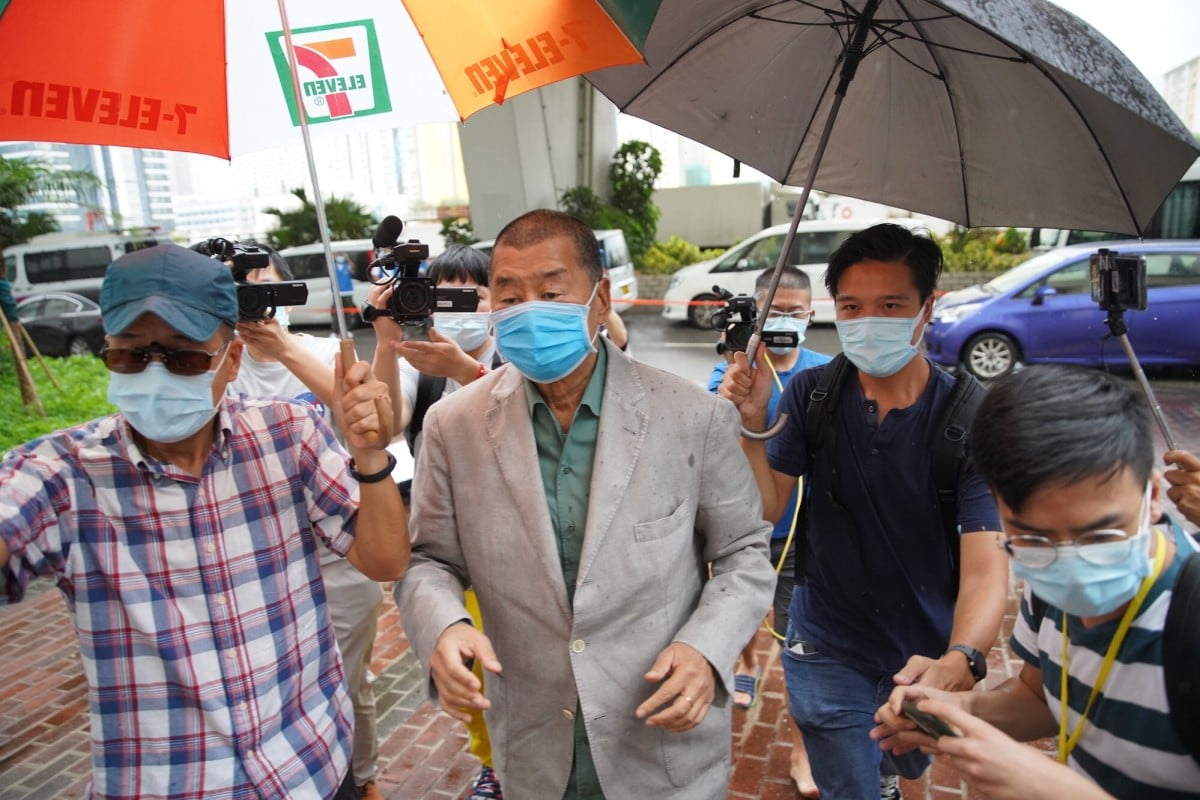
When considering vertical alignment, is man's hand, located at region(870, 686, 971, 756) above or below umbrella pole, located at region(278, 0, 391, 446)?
below

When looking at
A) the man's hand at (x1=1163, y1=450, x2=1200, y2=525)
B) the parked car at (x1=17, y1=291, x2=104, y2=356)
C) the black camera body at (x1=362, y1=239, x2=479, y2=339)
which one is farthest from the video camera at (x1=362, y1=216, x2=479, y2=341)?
the parked car at (x1=17, y1=291, x2=104, y2=356)

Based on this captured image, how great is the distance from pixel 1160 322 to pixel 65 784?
35.1ft

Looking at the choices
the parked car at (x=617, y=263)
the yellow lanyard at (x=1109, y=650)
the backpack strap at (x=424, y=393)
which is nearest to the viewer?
the yellow lanyard at (x=1109, y=650)

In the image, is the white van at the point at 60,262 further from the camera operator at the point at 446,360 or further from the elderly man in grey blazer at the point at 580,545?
the elderly man in grey blazer at the point at 580,545

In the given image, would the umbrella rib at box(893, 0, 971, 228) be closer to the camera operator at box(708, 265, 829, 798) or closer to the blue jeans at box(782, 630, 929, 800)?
the camera operator at box(708, 265, 829, 798)

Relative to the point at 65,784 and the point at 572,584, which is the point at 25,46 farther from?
the point at 65,784

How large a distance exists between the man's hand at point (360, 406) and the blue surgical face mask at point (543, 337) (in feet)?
1.11

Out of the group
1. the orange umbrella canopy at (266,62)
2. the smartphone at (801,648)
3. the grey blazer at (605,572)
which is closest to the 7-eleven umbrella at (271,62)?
the orange umbrella canopy at (266,62)

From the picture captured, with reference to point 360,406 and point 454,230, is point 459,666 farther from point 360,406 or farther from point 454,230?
point 454,230

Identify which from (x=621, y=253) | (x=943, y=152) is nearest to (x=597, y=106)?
(x=621, y=253)

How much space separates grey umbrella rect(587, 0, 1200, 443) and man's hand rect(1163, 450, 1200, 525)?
190 mm

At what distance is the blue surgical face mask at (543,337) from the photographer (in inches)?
76.2

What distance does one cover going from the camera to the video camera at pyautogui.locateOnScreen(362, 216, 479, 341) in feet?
6.49

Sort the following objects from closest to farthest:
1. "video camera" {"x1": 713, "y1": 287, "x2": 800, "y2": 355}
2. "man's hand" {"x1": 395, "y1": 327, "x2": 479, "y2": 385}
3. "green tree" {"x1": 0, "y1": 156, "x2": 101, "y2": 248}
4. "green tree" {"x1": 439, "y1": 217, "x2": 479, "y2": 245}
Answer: "video camera" {"x1": 713, "y1": 287, "x2": 800, "y2": 355} → "man's hand" {"x1": 395, "y1": 327, "x2": 479, "y2": 385} → "green tree" {"x1": 0, "y1": 156, "x2": 101, "y2": 248} → "green tree" {"x1": 439, "y1": 217, "x2": 479, "y2": 245}
